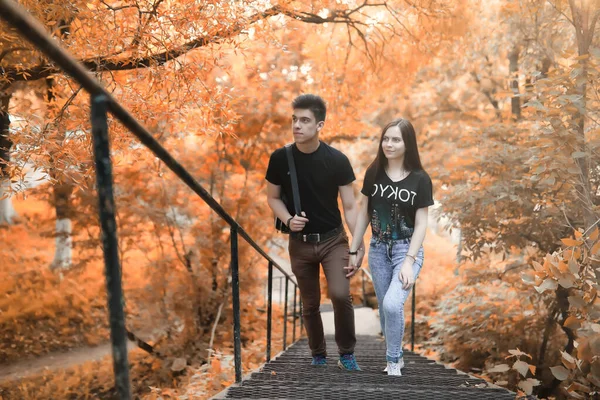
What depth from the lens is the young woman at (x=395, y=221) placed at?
3496 mm

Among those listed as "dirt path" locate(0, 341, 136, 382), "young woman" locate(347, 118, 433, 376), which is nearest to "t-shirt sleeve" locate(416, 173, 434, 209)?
"young woman" locate(347, 118, 433, 376)

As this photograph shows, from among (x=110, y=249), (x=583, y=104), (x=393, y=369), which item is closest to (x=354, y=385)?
(x=393, y=369)

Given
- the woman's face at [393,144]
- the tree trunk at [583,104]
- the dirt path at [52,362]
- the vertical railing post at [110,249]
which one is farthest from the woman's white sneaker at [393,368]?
the dirt path at [52,362]

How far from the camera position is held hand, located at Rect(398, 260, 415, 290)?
3.44 metres

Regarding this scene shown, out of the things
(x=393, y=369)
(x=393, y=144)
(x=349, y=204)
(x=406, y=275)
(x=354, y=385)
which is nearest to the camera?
(x=354, y=385)

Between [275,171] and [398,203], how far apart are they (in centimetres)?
87

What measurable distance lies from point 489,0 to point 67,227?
802cm

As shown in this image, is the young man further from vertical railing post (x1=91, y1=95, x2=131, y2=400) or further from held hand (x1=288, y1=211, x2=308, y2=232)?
vertical railing post (x1=91, y1=95, x2=131, y2=400)

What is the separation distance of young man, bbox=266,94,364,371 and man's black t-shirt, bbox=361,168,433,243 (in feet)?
0.74

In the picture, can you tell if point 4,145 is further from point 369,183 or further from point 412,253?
point 412,253

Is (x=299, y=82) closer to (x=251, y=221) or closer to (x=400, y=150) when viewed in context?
(x=251, y=221)

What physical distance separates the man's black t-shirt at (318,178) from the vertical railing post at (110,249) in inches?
96.2

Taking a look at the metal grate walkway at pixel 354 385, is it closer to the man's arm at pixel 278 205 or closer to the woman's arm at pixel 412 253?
the woman's arm at pixel 412 253

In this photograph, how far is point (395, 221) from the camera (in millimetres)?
3645
